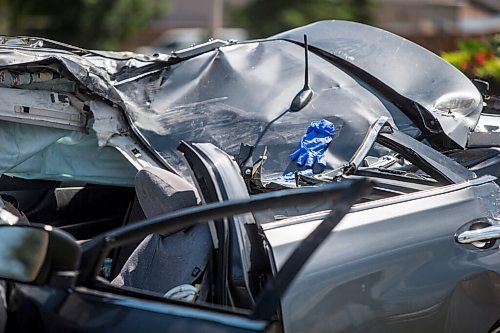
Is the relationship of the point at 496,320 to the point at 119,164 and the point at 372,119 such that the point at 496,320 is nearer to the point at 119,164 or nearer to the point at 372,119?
the point at 372,119

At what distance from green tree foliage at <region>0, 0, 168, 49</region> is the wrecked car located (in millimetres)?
20488

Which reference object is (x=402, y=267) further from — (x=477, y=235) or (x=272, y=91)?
(x=272, y=91)

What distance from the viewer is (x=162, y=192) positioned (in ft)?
13.5

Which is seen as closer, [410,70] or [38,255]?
[38,255]

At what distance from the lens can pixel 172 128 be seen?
4.73m

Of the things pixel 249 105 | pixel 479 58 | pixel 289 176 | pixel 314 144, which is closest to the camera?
pixel 289 176

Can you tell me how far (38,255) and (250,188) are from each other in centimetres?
142

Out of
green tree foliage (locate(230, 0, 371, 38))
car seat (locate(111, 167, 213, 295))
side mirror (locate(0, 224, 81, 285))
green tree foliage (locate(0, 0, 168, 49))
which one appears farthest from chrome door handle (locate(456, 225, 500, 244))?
green tree foliage (locate(230, 0, 371, 38))

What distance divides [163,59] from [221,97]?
390 mm

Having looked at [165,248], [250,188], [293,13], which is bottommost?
[293,13]

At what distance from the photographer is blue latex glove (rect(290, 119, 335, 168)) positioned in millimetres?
4582

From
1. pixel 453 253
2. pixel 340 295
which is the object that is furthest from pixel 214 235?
pixel 453 253

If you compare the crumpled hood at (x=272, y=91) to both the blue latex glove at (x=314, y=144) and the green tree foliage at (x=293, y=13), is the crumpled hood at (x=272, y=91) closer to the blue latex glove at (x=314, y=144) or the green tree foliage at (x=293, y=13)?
the blue latex glove at (x=314, y=144)

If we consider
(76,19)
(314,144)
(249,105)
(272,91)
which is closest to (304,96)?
(272,91)
